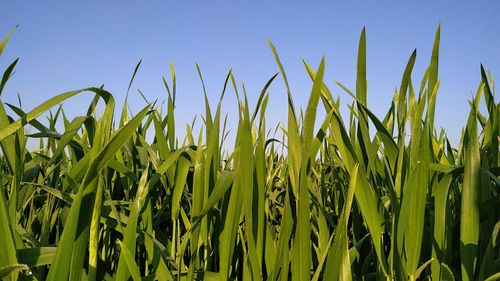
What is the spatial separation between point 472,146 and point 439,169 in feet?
0.24

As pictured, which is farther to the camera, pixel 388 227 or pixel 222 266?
pixel 388 227

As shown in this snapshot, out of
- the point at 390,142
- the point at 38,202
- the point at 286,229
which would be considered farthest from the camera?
the point at 38,202

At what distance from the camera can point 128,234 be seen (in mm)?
480

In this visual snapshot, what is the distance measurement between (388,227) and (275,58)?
29 centimetres

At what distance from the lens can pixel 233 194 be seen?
50cm

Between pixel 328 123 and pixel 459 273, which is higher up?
pixel 328 123

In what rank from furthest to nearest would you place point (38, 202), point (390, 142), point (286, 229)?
point (38, 202) < point (390, 142) < point (286, 229)

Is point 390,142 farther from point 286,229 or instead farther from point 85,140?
point 85,140

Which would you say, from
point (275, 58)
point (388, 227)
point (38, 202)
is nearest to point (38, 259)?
point (275, 58)

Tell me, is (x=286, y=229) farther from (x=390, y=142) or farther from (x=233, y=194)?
(x=390, y=142)

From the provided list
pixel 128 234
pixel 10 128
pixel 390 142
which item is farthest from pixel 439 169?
pixel 10 128

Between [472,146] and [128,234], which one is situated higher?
[472,146]

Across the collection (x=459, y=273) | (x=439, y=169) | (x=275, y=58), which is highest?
(x=275, y=58)

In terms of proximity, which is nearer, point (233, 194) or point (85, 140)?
point (233, 194)
